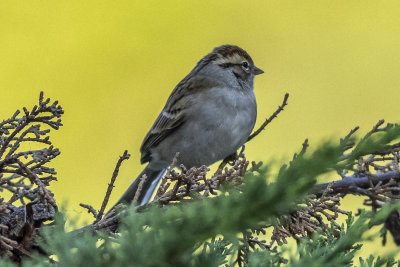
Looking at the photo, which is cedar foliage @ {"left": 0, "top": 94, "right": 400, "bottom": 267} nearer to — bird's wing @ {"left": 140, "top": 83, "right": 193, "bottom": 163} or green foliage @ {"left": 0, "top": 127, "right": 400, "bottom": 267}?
green foliage @ {"left": 0, "top": 127, "right": 400, "bottom": 267}

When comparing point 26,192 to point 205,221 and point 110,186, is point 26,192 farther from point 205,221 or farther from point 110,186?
point 205,221

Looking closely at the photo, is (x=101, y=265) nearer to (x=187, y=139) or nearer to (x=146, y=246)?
(x=146, y=246)

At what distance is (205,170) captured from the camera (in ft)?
2.78

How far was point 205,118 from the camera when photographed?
1896mm

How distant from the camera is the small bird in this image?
5.96 feet

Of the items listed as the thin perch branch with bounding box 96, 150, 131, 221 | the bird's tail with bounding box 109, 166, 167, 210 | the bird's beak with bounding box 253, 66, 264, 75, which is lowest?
the bird's tail with bounding box 109, 166, 167, 210

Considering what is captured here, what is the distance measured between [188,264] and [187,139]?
1.45m

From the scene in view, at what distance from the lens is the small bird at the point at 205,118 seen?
182 cm

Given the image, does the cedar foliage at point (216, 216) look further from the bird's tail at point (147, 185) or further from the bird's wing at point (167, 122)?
the bird's wing at point (167, 122)

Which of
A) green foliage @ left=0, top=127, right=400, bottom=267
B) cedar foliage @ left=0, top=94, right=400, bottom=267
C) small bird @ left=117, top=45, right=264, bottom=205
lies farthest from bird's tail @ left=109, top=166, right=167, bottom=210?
green foliage @ left=0, top=127, right=400, bottom=267

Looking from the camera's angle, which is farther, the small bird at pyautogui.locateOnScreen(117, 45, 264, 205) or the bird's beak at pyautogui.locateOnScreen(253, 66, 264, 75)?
the bird's beak at pyautogui.locateOnScreen(253, 66, 264, 75)

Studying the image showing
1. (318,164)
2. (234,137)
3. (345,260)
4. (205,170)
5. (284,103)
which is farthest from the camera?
(234,137)

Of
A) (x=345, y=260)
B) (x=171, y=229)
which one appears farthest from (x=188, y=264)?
(x=345, y=260)

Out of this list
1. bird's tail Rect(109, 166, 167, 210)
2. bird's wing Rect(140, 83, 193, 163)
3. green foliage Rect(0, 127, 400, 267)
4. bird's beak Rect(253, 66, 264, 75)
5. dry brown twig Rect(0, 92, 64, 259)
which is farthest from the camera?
bird's beak Rect(253, 66, 264, 75)
